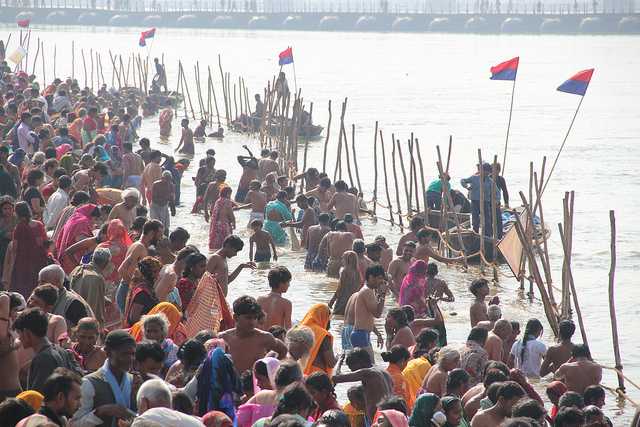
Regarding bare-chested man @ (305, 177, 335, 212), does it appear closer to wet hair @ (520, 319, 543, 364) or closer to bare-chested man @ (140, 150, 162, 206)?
bare-chested man @ (140, 150, 162, 206)

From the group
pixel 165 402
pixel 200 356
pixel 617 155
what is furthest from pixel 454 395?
pixel 617 155

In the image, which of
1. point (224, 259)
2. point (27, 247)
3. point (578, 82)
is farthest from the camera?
point (578, 82)

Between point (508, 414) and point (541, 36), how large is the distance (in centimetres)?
12808

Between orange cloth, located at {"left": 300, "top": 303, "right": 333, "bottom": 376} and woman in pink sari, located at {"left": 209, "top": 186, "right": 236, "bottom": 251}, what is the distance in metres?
7.00

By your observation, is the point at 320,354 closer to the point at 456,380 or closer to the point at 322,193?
the point at 456,380

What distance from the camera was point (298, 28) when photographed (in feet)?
461

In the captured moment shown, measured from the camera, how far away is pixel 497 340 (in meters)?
9.07

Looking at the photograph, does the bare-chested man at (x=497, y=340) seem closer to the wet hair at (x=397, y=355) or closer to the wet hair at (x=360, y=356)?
the wet hair at (x=397, y=355)

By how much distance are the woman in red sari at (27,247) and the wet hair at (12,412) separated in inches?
179

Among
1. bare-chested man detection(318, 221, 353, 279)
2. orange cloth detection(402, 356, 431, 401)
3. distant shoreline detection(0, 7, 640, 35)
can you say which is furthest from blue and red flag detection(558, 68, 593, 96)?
distant shoreline detection(0, 7, 640, 35)

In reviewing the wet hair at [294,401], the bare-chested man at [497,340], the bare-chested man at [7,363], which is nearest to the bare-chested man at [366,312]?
the bare-chested man at [497,340]

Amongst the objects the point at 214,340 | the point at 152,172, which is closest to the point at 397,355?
the point at 214,340

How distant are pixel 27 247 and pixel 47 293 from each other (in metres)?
2.50

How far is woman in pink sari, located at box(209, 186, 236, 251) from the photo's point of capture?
14406mm
